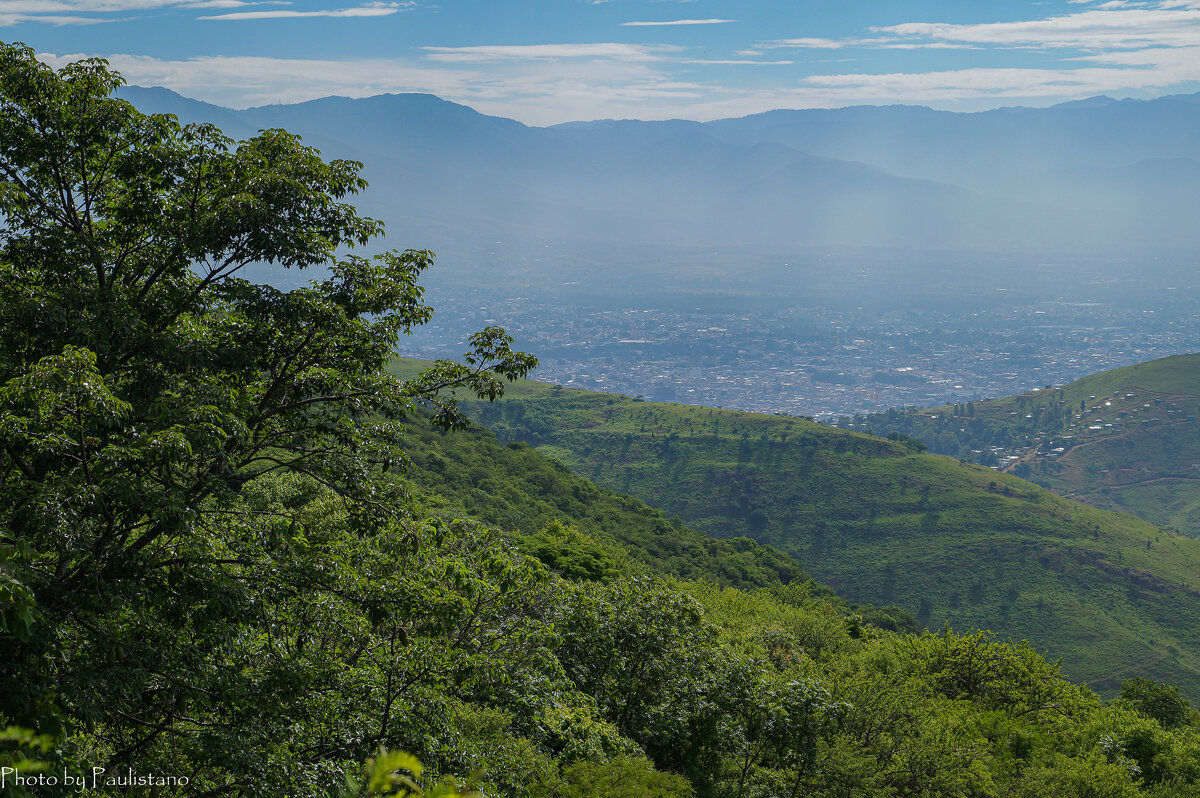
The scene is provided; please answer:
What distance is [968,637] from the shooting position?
3734 centimetres

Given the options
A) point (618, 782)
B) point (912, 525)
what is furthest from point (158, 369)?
point (912, 525)

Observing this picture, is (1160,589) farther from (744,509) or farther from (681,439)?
(681,439)

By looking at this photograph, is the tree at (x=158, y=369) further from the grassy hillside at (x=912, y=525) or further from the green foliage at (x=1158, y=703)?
the grassy hillside at (x=912, y=525)

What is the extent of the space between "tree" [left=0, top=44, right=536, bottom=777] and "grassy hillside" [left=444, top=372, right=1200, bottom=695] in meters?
112

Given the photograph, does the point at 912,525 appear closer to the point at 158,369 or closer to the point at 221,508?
the point at 221,508

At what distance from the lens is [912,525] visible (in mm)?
137750

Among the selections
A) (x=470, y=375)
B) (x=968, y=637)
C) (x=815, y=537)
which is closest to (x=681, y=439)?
(x=815, y=537)

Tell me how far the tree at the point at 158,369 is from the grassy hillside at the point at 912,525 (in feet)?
367

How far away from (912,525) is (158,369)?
14444 centimetres

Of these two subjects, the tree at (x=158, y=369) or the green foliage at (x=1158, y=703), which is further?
the green foliage at (x=1158, y=703)

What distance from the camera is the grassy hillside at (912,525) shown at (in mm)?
109625

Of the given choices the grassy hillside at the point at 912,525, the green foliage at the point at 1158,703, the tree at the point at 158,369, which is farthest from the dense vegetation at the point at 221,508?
the grassy hillside at the point at 912,525

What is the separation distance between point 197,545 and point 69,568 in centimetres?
149

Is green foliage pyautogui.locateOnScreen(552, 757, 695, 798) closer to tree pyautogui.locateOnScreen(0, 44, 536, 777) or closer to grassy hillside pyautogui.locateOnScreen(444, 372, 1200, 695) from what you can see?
tree pyautogui.locateOnScreen(0, 44, 536, 777)
